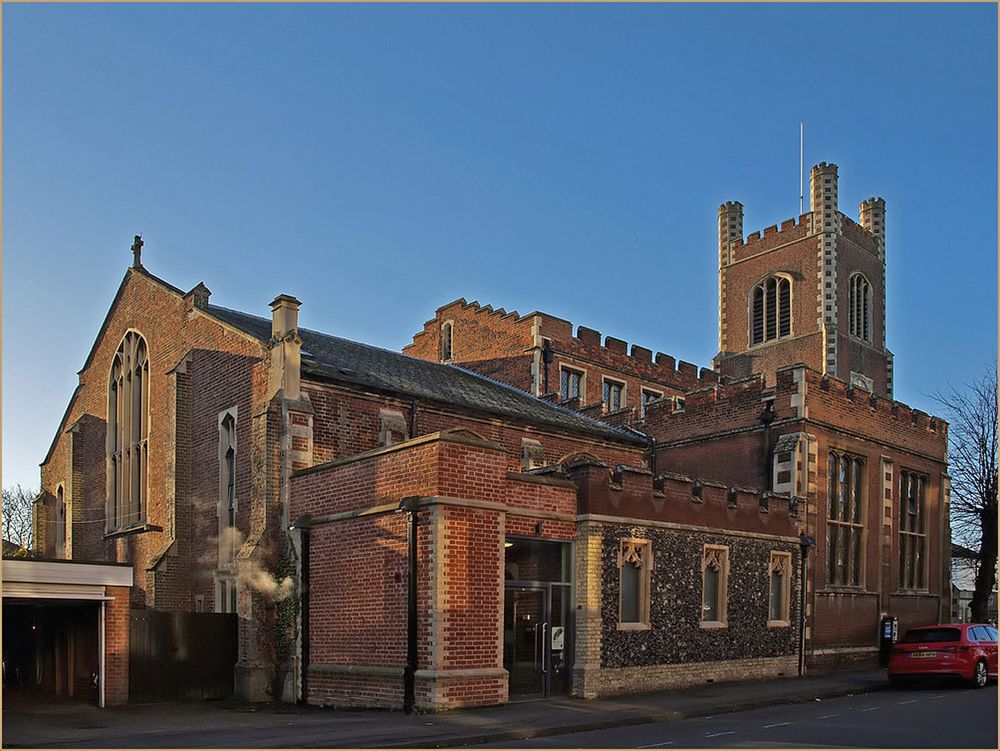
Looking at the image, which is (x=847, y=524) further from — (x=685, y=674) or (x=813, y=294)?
(x=813, y=294)

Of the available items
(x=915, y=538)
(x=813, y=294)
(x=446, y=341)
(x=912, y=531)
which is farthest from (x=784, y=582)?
(x=813, y=294)

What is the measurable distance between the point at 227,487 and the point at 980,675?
1696 centimetres

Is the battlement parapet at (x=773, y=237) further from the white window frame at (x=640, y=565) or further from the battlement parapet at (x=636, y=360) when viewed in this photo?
the white window frame at (x=640, y=565)

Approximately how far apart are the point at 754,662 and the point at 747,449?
611 cm

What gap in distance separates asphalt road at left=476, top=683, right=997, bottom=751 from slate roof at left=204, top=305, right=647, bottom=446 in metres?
9.96

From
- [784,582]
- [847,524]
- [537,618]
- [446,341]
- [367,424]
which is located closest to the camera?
[537,618]

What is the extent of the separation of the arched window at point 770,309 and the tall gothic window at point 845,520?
2973cm

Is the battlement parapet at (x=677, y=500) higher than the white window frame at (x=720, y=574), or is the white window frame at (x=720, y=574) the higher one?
the battlement parapet at (x=677, y=500)

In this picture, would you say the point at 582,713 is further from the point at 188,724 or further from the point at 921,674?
the point at 921,674

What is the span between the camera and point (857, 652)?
26672mm

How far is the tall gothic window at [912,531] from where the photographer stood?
29.4m

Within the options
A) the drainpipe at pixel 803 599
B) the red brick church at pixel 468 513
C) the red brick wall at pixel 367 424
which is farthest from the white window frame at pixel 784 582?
the red brick wall at pixel 367 424

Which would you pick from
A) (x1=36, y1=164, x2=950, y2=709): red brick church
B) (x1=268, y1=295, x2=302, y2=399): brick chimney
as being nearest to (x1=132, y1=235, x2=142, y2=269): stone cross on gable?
(x1=36, y1=164, x2=950, y2=709): red brick church

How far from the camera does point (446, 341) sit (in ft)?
134
